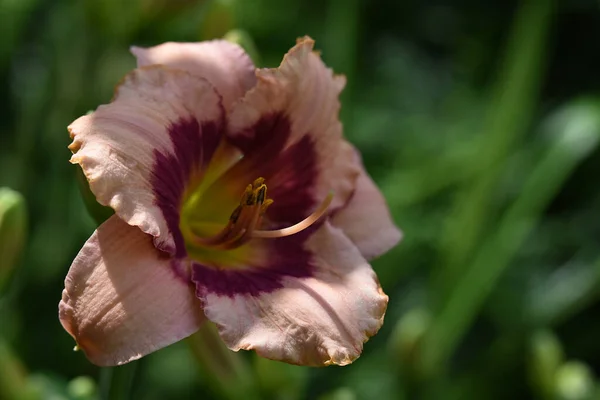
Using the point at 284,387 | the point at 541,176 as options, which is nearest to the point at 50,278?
the point at 284,387

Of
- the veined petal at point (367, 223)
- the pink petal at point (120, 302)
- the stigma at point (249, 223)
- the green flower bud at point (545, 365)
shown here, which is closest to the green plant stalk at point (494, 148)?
the green flower bud at point (545, 365)

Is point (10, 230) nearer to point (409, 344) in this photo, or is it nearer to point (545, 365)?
point (409, 344)

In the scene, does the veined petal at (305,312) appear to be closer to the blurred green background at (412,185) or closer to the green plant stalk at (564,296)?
the blurred green background at (412,185)

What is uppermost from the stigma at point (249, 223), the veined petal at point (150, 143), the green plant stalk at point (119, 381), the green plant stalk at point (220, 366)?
the veined petal at point (150, 143)

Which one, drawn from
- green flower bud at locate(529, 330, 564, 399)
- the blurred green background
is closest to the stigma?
the blurred green background

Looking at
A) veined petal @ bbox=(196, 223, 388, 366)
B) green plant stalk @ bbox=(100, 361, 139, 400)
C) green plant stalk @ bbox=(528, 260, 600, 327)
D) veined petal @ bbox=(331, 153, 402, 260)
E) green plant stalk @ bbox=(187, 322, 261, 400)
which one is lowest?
green plant stalk @ bbox=(528, 260, 600, 327)

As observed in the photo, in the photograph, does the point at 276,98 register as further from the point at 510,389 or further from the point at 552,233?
the point at 552,233

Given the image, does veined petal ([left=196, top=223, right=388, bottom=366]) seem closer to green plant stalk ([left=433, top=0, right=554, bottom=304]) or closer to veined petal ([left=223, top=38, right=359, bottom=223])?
veined petal ([left=223, top=38, right=359, bottom=223])
